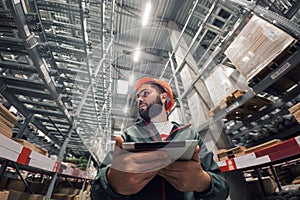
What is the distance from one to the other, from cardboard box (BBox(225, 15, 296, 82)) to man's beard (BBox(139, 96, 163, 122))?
5.16 ft

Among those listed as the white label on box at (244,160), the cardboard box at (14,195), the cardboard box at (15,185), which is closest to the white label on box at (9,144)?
the cardboard box at (14,195)

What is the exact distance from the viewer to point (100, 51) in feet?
8.60

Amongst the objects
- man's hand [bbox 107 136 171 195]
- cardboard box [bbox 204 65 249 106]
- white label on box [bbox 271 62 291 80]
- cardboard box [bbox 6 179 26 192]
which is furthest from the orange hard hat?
cardboard box [bbox 6 179 26 192]

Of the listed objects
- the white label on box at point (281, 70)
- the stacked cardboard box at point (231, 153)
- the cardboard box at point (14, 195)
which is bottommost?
the cardboard box at point (14, 195)

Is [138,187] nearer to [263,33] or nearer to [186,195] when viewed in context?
[186,195]

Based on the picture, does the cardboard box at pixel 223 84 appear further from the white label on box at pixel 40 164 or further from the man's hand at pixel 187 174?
the white label on box at pixel 40 164

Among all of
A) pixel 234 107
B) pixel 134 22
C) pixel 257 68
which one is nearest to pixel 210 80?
pixel 234 107

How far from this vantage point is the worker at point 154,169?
452mm

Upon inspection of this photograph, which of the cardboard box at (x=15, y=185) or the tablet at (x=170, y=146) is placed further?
the cardboard box at (x=15, y=185)

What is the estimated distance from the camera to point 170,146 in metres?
0.43

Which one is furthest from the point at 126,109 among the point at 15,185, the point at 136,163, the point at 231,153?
the point at 15,185

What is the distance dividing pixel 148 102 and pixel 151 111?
0.19ft

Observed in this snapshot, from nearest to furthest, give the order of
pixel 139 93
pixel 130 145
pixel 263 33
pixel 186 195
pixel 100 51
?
pixel 130 145 < pixel 186 195 < pixel 139 93 < pixel 263 33 < pixel 100 51

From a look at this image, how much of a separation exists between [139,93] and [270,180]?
330 centimetres
